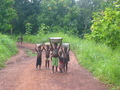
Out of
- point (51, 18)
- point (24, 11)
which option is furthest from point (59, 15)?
point (24, 11)

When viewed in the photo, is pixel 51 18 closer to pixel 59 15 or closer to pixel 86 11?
pixel 59 15

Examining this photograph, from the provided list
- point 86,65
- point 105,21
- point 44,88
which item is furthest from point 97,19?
point 44,88

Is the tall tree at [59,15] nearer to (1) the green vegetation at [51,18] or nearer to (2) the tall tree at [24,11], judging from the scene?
(1) the green vegetation at [51,18]

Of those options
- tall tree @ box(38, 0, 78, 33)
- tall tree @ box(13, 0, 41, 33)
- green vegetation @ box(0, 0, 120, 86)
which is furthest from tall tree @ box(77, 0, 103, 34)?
tall tree @ box(13, 0, 41, 33)

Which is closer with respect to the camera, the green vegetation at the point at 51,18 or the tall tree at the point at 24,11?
the green vegetation at the point at 51,18

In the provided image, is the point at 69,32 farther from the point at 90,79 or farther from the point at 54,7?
the point at 90,79

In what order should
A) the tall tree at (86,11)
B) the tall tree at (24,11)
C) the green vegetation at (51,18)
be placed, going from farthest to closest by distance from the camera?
the tall tree at (24,11), the tall tree at (86,11), the green vegetation at (51,18)

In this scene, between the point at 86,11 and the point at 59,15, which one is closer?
the point at 59,15

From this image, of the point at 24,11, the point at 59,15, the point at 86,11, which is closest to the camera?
the point at 59,15

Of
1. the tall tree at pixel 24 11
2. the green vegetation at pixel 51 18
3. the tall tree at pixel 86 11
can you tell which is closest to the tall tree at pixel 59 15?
the green vegetation at pixel 51 18

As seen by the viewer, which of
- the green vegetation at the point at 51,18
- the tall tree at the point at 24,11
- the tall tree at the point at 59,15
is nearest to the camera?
the green vegetation at the point at 51,18

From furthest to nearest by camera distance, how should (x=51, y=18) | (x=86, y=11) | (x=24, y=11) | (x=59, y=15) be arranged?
(x=24, y=11) < (x=51, y=18) < (x=86, y=11) < (x=59, y=15)

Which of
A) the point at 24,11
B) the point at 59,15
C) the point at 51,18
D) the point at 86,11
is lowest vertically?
the point at 51,18

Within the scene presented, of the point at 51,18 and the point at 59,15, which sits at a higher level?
the point at 59,15
